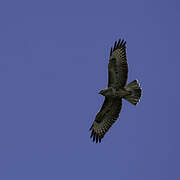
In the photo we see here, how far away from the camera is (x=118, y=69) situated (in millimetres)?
13047

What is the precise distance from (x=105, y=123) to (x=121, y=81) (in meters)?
1.71

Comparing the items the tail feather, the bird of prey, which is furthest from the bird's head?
the tail feather

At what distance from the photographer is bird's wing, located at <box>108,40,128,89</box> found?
42.7 feet

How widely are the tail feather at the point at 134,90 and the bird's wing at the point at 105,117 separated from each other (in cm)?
66

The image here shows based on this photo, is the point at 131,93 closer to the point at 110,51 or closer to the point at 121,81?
the point at 121,81

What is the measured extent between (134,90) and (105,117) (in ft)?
5.15

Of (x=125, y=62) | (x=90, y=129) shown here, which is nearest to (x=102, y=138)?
(x=90, y=129)

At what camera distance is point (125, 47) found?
13367 mm

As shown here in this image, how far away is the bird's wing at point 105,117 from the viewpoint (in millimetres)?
13719

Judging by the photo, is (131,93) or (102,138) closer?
(131,93)

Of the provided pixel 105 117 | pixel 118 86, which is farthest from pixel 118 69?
pixel 105 117

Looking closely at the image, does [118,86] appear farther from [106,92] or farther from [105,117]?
[105,117]

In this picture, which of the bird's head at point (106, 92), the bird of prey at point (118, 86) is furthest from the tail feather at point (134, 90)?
the bird's head at point (106, 92)

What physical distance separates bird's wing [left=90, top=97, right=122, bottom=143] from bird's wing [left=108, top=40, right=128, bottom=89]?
681 millimetres
